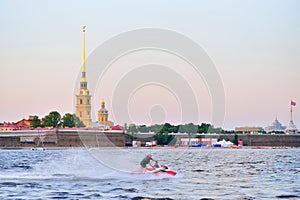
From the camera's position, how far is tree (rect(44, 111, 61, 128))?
174m

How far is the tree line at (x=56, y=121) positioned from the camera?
173375 millimetres

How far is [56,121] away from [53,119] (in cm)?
83

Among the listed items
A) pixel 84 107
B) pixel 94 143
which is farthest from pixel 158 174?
pixel 84 107

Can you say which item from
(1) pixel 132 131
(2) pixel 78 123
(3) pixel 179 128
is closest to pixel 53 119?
(2) pixel 78 123

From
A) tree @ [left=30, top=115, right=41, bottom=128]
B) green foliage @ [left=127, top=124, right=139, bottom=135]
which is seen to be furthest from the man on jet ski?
tree @ [left=30, top=115, right=41, bottom=128]

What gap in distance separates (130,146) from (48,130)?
18.1 meters

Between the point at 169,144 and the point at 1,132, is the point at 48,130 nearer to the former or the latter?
the point at 1,132

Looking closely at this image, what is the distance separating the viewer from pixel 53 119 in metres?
176

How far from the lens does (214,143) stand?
17500 cm

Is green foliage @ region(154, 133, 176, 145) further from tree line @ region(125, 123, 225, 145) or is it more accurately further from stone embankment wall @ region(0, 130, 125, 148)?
stone embankment wall @ region(0, 130, 125, 148)

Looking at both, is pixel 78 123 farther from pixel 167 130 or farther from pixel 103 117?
pixel 167 130

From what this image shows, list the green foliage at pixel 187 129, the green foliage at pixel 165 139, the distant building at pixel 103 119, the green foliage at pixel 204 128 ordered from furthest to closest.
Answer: the green foliage at pixel 204 128 → the distant building at pixel 103 119 → the green foliage at pixel 187 129 → the green foliage at pixel 165 139

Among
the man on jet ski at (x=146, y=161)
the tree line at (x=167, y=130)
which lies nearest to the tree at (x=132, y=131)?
the tree line at (x=167, y=130)

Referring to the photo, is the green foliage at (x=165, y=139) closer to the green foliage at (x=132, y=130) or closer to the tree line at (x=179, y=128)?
the tree line at (x=179, y=128)
